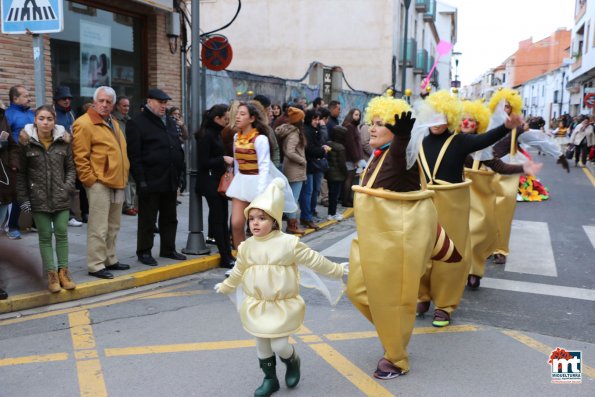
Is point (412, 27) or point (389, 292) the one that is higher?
point (412, 27)

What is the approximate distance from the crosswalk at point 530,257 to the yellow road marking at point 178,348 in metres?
3.02

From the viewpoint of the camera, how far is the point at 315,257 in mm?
3674

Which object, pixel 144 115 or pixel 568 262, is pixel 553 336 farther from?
pixel 144 115

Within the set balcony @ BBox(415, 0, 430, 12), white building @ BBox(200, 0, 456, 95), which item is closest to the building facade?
white building @ BBox(200, 0, 456, 95)

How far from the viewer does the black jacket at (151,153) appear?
21.4ft

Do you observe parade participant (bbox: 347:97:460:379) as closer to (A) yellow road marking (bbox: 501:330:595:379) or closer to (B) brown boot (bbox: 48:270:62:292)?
(A) yellow road marking (bbox: 501:330:595:379)

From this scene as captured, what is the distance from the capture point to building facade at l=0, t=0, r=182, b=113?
874 cm

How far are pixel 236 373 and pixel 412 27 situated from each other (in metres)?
33.3

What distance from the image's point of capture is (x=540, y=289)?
6324 millimetres

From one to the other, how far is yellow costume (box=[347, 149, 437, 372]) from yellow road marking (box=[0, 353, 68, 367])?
226 cm

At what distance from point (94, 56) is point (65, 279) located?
6086 mm

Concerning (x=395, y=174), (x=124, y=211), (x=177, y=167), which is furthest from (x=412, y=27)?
(x=395, y=174)

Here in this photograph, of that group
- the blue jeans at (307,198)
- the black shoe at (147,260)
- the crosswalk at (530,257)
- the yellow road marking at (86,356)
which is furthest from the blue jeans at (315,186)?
the yellow road marking at (86,356)

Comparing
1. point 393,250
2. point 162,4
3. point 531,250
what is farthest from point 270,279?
point 162,4
